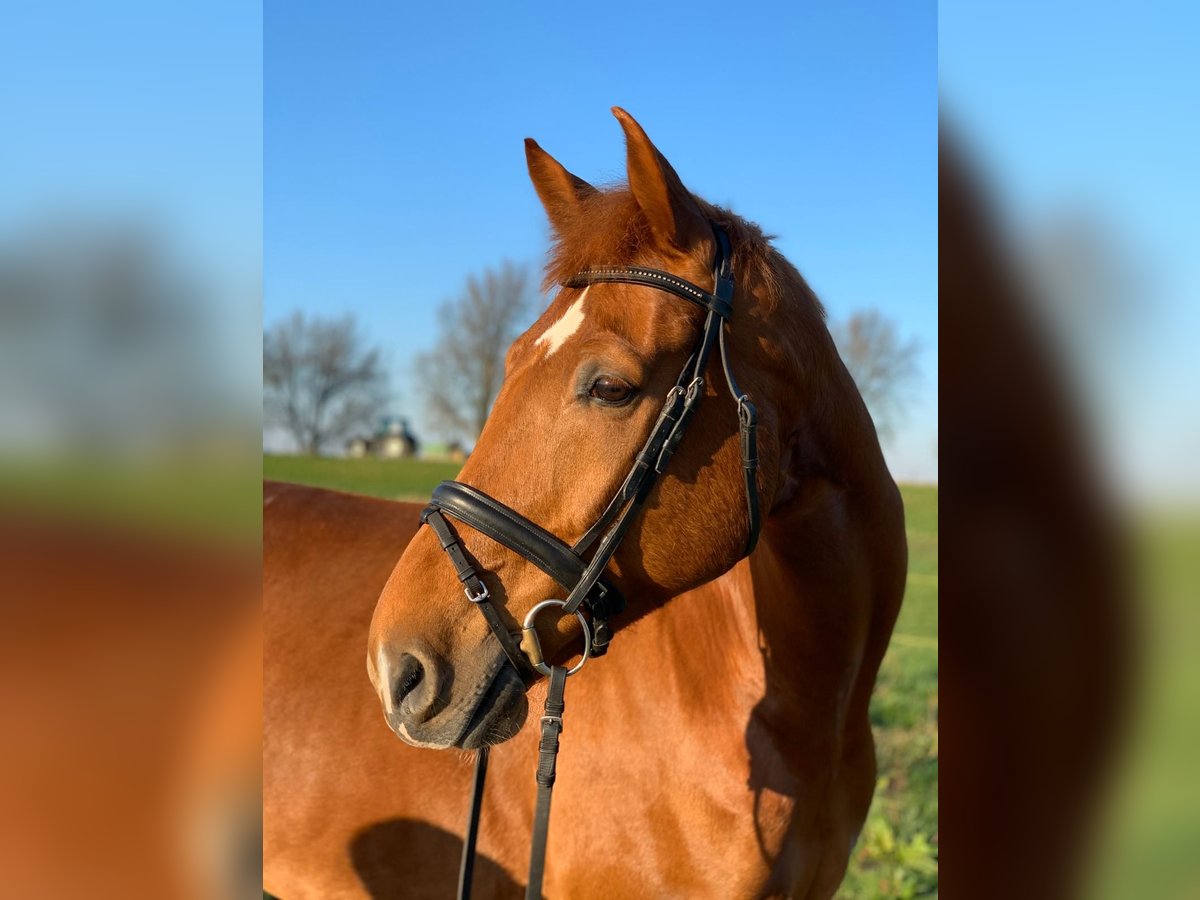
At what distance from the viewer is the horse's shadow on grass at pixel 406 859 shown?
107 inches

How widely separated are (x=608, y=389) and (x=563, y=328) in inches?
7.2

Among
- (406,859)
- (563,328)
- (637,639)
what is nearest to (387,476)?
(406,859)

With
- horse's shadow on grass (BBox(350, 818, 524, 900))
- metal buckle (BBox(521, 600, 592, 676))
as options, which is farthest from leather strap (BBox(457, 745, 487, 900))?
A: metal buckle (BBox(521, 600, 592, 676))

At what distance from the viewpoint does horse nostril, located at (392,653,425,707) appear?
1.67 metres

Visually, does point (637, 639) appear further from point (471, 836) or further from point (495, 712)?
point (495, 712)

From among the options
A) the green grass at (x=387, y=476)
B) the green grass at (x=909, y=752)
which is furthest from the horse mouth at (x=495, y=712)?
the green grass at (x=387, y=476)

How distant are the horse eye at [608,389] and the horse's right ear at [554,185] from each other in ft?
1.98

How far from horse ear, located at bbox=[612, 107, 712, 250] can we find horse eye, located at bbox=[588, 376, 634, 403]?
36 centimetres

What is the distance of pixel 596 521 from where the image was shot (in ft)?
5.78

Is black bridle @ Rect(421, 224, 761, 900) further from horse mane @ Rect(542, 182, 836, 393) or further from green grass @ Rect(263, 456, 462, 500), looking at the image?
green grass @ Rect(263, 456, 462, 500)

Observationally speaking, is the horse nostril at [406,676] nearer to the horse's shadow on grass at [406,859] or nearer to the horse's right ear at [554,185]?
the horse's right ear at [554,185]
